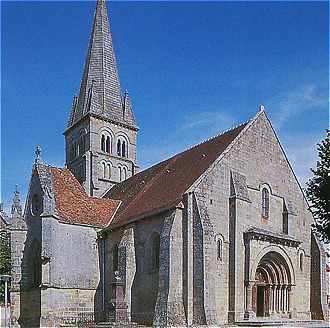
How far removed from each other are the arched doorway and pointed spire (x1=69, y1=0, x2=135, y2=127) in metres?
22.1

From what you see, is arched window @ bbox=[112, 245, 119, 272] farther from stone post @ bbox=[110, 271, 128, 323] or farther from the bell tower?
the bell tower

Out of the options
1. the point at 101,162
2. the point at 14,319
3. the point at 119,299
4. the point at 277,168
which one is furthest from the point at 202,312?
the point at 101,162

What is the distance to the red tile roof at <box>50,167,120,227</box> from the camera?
112 ft

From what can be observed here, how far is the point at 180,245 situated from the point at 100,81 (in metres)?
25.3

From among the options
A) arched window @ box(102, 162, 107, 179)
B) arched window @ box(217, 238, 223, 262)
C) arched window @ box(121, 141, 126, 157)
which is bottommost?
arched window @ box(217, 238, 223, 262)

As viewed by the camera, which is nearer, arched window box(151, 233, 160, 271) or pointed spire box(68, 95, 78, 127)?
arched window box(151, 233, 160, 271)

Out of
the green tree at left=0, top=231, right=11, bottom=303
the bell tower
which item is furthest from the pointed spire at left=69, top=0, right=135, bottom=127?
the green tree at left=0, top=231, right=11, bottom=303

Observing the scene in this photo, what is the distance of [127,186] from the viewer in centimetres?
4025

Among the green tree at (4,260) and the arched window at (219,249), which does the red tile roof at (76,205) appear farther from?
the green tree at (4,260)

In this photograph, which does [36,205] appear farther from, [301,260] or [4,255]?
[4,255]

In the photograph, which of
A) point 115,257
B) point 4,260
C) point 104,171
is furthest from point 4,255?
point 115,257

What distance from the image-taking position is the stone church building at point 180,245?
2677cm

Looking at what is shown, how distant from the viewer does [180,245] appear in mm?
26938

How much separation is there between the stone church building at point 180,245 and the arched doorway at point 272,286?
64 mm
